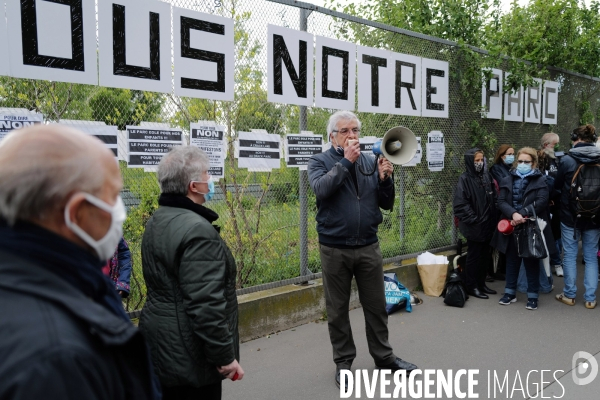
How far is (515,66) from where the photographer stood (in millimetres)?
7305

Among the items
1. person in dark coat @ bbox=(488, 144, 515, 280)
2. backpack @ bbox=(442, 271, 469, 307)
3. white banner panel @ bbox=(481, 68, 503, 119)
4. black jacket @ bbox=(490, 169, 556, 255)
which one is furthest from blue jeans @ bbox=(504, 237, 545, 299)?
white banner panel @ bbox=(481, 68, 503, 119)

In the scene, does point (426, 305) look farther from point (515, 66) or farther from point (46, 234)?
point (46, 234)

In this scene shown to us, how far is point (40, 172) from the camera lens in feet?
3.32

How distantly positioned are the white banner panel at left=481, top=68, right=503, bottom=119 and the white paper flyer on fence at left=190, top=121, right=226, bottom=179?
14.9 ft

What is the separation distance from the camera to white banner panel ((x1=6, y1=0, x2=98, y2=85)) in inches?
129

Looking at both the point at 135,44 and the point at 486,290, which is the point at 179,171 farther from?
the point at 486,290

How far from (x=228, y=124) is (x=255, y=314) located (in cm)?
186

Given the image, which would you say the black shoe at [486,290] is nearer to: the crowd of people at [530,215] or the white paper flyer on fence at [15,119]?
the crowd of people at [530,215]

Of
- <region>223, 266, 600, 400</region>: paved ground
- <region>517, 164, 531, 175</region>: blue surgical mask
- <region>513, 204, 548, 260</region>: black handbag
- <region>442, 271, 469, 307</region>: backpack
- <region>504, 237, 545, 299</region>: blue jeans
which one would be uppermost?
<region>517, 164, 531, 175</region>: blue surgical mask

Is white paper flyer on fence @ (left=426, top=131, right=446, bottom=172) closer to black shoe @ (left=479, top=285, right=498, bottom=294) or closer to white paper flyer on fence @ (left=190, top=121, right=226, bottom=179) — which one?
black shoe @ (left=479, top=285, right=498, bottom=294)

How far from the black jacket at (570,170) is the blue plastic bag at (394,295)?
7.14 ft

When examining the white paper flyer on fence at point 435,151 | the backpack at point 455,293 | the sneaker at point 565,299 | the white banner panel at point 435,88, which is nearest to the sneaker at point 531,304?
the sneaker at point 565,299

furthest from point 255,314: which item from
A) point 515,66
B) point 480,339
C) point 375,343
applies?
point 515,66

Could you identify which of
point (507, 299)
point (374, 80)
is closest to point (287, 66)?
point (374, 80)
